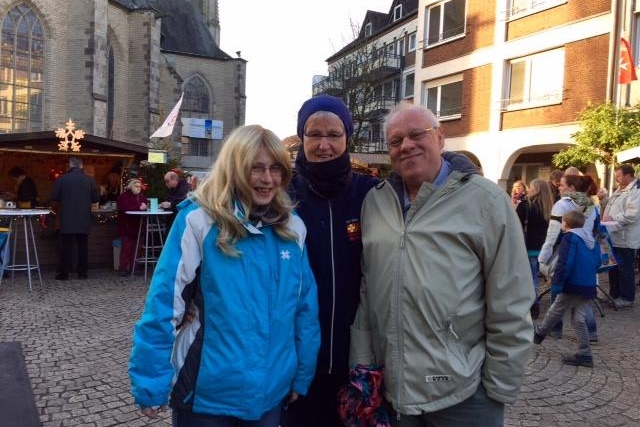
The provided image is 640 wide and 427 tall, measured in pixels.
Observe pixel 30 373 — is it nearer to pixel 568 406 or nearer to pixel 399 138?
pixel 399 138

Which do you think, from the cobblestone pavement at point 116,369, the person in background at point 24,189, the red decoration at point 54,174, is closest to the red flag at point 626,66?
the cobblestone pavement at point 116,369

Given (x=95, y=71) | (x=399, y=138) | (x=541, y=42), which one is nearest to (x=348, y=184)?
(x=399, y=138)

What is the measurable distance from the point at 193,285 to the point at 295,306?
0.41 m

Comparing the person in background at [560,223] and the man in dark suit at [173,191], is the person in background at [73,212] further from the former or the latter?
the person in background at [560,223]

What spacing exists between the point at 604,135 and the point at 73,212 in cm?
1178

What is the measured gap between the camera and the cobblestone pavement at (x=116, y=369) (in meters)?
3.85

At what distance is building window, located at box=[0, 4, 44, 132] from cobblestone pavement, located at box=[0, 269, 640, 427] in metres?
18.5

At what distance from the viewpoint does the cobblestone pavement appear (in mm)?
3846

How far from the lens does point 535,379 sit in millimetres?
4688

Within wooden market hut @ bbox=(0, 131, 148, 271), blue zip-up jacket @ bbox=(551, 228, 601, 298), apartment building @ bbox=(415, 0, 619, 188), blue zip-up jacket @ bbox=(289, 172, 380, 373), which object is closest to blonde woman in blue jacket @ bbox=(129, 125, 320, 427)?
blue zip-up jacket @ bbox=(289, 172, 380, 373)

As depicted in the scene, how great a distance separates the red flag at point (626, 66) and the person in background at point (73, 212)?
12792 mm

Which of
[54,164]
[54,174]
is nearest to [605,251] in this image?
[54,174]

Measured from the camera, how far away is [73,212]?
904 cm

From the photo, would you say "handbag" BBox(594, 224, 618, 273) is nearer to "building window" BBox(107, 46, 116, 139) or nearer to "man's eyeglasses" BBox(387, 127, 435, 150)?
"man's eyeglasses" BBox(387, 127, 435, 150)
